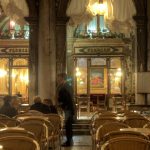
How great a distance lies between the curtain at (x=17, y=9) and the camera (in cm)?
1780

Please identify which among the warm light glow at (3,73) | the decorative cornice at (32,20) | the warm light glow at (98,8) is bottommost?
the warm light glow at (3,73)

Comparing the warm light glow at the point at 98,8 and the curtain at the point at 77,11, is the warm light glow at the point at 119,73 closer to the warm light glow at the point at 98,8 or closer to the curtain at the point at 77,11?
the warm light glow at the point at 98,8

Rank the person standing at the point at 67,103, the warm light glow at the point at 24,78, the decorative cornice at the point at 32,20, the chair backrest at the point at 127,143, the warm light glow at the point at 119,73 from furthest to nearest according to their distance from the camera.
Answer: the warm light glow at the point at 24,78
the warm light glow at the point at 119,73
the decorative cornice at the point at 32,20
the person standing at the point at 67,103
the chair backrest at the point at 127,143

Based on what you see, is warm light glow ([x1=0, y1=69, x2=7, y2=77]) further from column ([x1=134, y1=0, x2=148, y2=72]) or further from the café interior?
column ([x1=134, y1=0, x2=148, y2=72])

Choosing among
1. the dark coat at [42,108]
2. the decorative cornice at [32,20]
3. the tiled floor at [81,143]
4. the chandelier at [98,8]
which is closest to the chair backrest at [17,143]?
the tiled floor at [81,143]

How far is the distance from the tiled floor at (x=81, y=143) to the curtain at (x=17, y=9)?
4909mm

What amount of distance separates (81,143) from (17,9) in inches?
249

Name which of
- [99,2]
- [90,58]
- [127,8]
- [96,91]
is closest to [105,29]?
[90,58]

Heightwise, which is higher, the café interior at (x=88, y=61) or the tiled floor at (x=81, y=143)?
the café interior at (x=88, y=61)

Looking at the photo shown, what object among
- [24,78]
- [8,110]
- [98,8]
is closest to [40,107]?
[8,110]

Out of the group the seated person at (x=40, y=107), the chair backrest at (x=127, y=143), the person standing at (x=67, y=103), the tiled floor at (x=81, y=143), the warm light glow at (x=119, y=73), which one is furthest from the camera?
the warm light glow at (x=119, y=73)

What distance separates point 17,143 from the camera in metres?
6.36

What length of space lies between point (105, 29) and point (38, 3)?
388 inches

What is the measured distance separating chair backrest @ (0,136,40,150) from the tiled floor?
20.3ft
